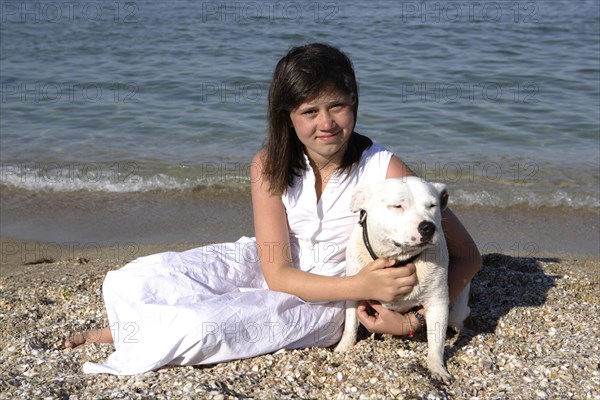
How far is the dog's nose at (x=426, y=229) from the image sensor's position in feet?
11.0

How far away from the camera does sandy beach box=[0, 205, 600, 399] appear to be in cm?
370

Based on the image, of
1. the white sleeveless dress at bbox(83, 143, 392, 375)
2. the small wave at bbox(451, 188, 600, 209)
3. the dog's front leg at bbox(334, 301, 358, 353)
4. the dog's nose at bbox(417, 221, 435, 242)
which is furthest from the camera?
the small wave at bbox(451, 188, 600, 209)

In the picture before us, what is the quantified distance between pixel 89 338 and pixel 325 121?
2.03 metres

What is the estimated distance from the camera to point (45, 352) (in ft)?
14.2

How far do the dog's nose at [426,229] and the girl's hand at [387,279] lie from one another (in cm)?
44

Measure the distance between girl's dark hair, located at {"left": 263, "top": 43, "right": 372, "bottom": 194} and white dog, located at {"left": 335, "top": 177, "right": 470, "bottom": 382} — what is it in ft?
2.02

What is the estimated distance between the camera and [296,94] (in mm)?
4051

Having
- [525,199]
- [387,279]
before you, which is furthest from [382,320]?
[525,199]

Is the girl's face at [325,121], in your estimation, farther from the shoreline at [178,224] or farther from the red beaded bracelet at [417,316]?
the shoreline at [178,224]

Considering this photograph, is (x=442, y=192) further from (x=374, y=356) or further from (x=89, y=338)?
(x=89, y=338)

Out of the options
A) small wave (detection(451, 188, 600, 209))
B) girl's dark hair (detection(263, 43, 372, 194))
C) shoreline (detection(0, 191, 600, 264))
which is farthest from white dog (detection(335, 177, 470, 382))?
small wave (detection(451, 188, 600, 209))

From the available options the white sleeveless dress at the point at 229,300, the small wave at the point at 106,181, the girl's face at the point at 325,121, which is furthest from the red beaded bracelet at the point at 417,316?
the small wave at the point at 106,181

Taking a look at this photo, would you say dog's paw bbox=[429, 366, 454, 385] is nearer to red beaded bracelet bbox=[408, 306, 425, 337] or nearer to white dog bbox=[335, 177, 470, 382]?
white dog bbox=[335, 177, 470, 382]

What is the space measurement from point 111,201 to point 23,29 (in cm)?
930
